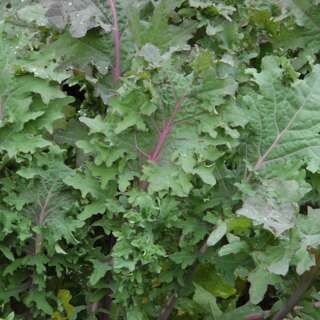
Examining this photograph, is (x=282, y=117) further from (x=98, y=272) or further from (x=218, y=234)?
(x=98, y=272)

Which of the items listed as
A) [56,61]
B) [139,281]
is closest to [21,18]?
[56,61]

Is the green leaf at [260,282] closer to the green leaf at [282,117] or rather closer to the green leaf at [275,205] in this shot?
the green leaf at [275,205]

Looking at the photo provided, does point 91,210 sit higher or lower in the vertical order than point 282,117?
lower

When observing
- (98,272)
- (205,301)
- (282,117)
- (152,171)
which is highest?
(282,117)

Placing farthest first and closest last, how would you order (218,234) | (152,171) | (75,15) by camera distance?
(75,15), (152,171), (218,234)

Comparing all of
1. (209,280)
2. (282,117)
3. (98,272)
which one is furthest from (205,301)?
(282,117)

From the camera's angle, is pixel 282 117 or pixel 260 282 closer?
pixel 260 282

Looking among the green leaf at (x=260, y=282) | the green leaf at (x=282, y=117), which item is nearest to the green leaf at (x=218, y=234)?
the green leaf at (x=260, y=282)

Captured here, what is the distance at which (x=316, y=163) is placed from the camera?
201 cm

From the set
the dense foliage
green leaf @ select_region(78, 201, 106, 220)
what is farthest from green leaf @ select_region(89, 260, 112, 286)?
green leaf @ select_region(78, 201, 106, 220)

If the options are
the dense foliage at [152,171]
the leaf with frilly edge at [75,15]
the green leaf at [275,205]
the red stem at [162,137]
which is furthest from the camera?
the leaf with frilly edge at [75,15]

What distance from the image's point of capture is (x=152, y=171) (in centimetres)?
203

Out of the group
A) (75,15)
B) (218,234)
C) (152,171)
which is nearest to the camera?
(218,234)

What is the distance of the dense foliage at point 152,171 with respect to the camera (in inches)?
76.9
